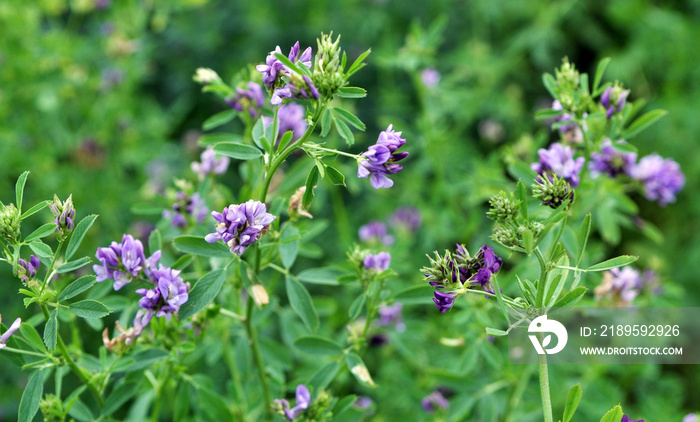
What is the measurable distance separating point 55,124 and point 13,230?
1.96m

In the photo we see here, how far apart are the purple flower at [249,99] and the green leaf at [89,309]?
59cm

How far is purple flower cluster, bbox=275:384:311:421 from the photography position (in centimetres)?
134

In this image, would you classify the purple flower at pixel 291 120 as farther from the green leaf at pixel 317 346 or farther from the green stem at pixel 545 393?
the green stem at pixel 545 393

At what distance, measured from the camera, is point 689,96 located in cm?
369

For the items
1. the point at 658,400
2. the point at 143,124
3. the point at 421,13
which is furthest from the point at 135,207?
the point at 421,13

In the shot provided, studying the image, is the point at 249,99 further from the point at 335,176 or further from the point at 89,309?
the point at 89,309

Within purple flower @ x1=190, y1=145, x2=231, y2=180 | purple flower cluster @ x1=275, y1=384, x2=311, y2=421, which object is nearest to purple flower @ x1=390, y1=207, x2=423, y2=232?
purple flower @ x1=190, y1=145, x2=231, y2=180

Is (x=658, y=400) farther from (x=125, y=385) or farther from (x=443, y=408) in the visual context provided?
(x=125, y=385)

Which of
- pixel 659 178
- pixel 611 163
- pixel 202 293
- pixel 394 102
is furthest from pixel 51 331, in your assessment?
pixel 394 102

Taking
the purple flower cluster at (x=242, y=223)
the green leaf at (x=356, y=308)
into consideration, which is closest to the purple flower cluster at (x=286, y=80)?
the purple flower cluster at (x=242, y=223)

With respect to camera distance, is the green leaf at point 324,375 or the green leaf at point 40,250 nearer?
the green leaf at point 40,250

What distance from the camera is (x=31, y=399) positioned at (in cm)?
124

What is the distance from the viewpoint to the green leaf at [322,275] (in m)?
1.53

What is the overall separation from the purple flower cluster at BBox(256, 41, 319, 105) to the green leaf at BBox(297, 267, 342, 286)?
53 centimetres
